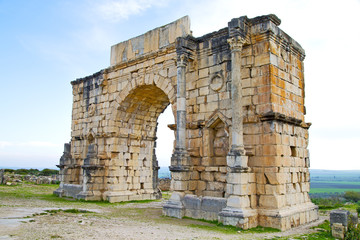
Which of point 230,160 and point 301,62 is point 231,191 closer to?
point 230,160

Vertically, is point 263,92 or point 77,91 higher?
point 77,91

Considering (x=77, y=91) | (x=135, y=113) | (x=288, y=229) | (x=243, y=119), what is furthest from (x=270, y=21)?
(x=77, y=91)

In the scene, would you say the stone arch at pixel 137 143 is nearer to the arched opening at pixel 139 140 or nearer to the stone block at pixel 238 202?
the arched opening at pixel 139 140

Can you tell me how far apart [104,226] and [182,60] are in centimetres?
549

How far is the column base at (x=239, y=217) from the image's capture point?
26.5 ft

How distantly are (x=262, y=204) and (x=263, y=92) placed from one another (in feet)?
9.70

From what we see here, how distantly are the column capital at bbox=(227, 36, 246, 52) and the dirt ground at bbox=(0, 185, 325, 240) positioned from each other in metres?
4.74

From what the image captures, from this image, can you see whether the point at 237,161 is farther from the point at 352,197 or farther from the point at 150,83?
the point at 352,197

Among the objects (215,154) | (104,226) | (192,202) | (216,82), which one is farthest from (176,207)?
(216,82)

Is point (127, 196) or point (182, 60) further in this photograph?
point (127, 196)

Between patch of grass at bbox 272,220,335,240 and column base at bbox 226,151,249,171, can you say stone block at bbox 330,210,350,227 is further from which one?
column base at bbox 226,151,249,171

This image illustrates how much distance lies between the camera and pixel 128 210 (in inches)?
443

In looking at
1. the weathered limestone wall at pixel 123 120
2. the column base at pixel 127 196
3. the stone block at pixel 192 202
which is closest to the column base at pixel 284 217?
the stone block at pixel 192 202

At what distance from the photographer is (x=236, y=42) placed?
29.9 ft
